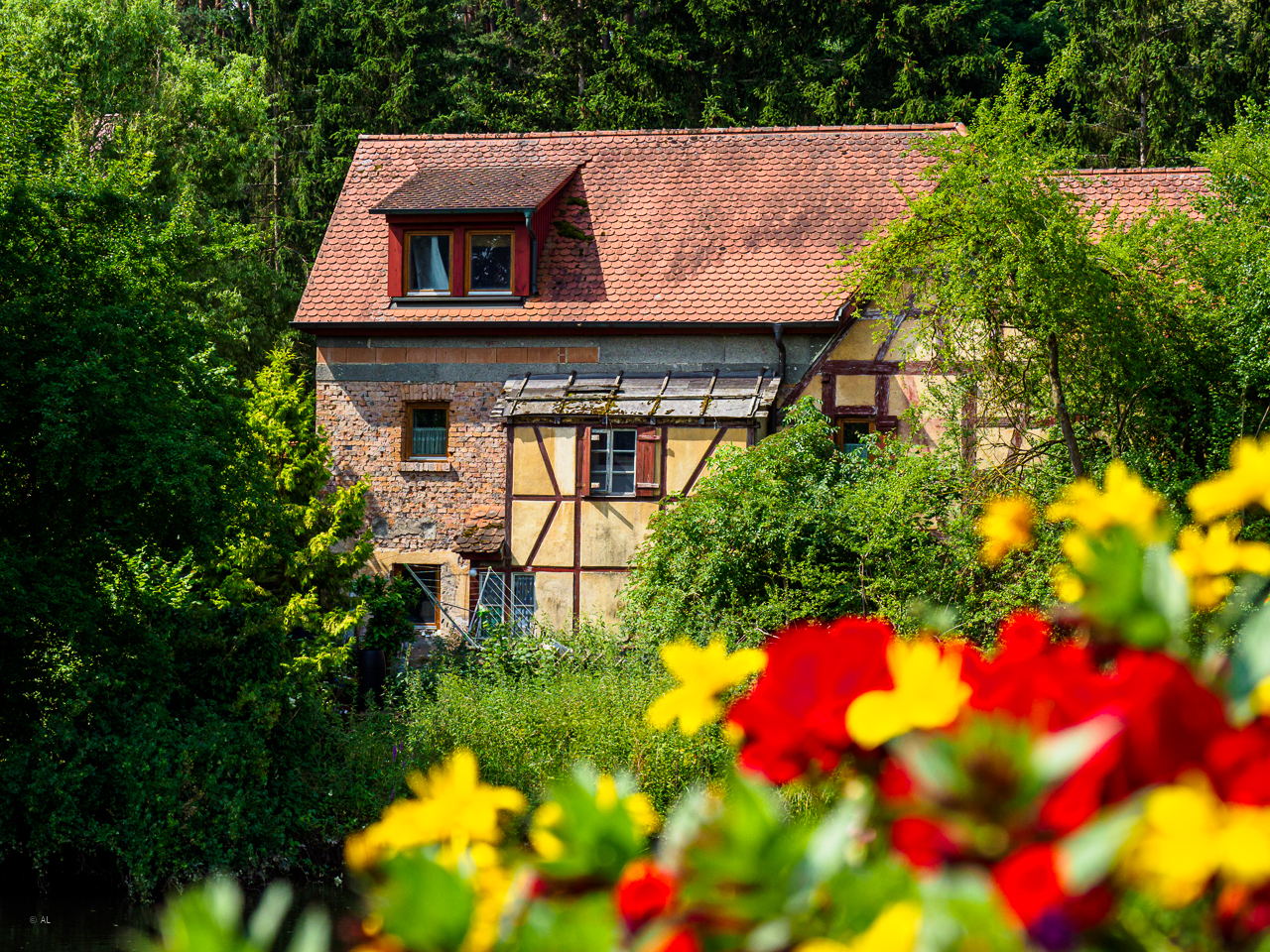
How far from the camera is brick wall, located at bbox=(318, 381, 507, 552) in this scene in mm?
19750

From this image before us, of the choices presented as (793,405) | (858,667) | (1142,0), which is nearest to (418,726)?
(793,405)

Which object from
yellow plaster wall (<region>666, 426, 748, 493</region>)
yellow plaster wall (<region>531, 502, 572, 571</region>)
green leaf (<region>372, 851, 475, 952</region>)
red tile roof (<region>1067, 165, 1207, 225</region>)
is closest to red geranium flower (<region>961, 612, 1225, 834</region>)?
green leaf (<region>372, 851, 475, 952</region>)

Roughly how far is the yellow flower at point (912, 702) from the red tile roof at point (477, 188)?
743 inches

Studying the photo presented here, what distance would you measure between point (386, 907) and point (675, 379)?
59.3 feet

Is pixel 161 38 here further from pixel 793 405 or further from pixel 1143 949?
pixel 1143 949

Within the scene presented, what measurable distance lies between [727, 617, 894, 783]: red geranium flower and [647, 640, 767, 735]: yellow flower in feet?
0.13

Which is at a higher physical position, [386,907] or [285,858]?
[386,907]

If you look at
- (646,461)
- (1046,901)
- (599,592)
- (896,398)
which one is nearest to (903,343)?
(896,398)

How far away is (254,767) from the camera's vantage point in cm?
1255

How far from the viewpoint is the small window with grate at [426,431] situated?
20031 mm

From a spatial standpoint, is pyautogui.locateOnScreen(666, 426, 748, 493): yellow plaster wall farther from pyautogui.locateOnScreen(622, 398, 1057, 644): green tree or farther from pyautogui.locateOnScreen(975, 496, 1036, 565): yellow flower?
pyautogui.locateOnScreen(975, 496, 1036, 565): yellow flower

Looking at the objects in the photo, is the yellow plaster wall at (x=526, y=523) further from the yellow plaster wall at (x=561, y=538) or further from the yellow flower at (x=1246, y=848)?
the yellow flower at (x=1246, y=848)

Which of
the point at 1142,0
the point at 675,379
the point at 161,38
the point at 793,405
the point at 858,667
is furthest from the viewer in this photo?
the point at 1142,0

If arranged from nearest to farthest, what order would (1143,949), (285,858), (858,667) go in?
1. (1143,949)
2. (858,667)
3. (285,858)
